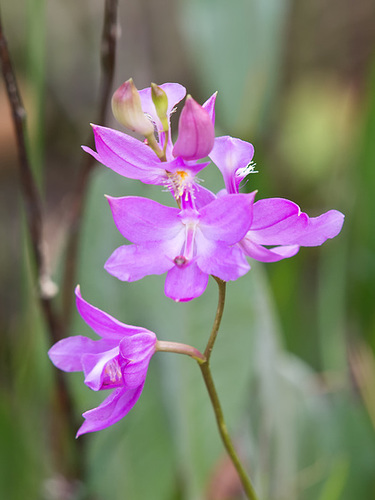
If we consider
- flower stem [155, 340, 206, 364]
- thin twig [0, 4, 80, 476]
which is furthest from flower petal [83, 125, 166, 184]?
thin twig [0, 4, 80, 476]

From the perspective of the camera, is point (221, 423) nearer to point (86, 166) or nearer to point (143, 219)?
point (143, 219)

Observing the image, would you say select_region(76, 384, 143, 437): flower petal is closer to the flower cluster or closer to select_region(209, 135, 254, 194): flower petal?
the flower cluster

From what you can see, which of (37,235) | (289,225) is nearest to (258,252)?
(289,225)

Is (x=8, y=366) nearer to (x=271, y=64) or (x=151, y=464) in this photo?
(x=151, y=464)

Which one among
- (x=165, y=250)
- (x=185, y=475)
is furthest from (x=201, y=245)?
(x=185, y=475)

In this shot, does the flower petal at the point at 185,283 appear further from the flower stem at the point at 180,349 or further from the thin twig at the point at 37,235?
the thin twig at the point at 37,235

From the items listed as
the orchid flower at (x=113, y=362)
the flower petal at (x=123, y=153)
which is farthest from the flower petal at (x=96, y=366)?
the flower petal at (x=123, y=153)

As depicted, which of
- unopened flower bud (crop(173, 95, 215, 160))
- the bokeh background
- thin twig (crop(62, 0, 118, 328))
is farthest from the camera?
the bokeh background

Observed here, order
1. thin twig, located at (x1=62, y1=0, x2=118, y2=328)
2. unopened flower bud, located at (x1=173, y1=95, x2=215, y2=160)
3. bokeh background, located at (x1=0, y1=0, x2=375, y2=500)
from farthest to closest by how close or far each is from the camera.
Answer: bokeh background, located at (x1=0, y1=0, x2=375, y2=500) < thin twig, located at (x1=62, y1=0, x2=118, y2=328) < unopened flower bud, located at (x1=173, y1=95, x2=215, y2=160)
